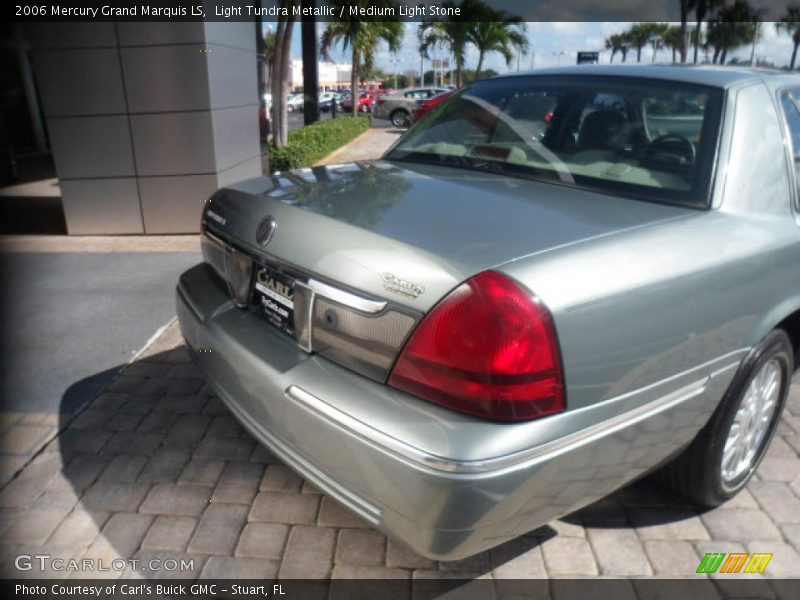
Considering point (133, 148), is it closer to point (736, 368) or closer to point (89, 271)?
point (89, 271)

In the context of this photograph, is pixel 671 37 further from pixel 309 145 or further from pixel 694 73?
pixel 694 73

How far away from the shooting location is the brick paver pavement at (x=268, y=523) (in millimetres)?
2309

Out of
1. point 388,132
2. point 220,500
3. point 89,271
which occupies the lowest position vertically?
point 388,132

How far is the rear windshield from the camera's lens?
2355mm

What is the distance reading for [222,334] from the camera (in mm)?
2367

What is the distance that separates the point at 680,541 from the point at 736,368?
0.72m

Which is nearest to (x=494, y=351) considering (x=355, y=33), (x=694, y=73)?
(x=694, y=73)

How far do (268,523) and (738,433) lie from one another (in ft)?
6.22

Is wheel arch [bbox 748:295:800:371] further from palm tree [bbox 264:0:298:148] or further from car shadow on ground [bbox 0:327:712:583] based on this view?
palm tree [bbox 264:0:298:148]

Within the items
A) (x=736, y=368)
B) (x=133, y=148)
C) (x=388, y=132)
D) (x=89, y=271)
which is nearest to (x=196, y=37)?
(x=133, y=148)

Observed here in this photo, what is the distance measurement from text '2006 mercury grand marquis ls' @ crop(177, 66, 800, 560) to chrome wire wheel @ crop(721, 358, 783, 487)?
1 cm

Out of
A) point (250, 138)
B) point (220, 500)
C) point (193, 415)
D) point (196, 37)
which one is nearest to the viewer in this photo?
point (220, 500)

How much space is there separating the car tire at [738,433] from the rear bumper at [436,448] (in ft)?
0.60

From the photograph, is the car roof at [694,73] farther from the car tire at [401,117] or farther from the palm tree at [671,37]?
the palm tree at [671,37]
